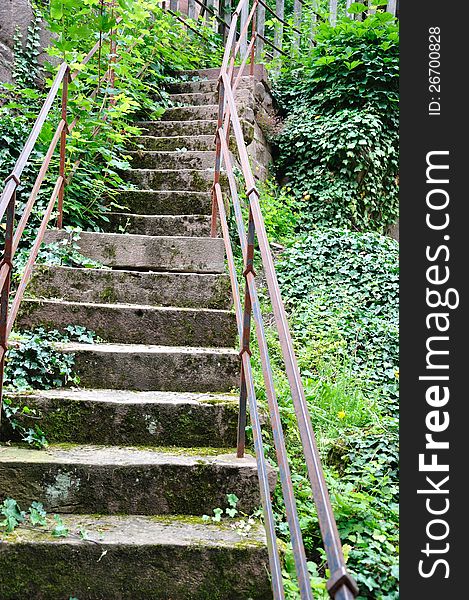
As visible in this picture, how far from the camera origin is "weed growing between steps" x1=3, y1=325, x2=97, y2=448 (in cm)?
251

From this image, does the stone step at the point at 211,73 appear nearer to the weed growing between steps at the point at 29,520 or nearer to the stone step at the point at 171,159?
the stone step at the point at 171,159

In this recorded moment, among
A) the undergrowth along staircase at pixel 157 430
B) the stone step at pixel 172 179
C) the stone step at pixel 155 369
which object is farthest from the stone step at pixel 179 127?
the stone step at pixel 155 369

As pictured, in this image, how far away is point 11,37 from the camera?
207 inches

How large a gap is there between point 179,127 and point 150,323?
2.95 m

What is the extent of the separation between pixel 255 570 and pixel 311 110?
20.1 ft

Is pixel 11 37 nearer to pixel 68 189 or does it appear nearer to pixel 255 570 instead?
pixel 68 189

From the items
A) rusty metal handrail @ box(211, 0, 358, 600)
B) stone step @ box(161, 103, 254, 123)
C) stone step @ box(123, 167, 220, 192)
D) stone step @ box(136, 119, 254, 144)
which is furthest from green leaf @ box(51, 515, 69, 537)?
stone step @ box(161, 103, 254, 123)

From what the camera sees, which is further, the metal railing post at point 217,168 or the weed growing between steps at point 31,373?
the metal railing post at point 217,168

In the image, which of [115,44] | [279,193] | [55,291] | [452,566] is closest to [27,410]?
[55,291]

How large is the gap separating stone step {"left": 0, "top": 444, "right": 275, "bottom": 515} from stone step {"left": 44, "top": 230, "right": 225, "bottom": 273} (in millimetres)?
1578

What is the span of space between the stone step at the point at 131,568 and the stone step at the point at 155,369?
Answer: 2.95 ft

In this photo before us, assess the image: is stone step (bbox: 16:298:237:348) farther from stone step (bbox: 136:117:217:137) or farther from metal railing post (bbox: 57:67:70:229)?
stone step (bbox: 136:117:217:137)

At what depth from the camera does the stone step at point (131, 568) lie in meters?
2.01

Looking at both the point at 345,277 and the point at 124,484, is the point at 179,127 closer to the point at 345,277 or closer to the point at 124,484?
the point at 345,277
